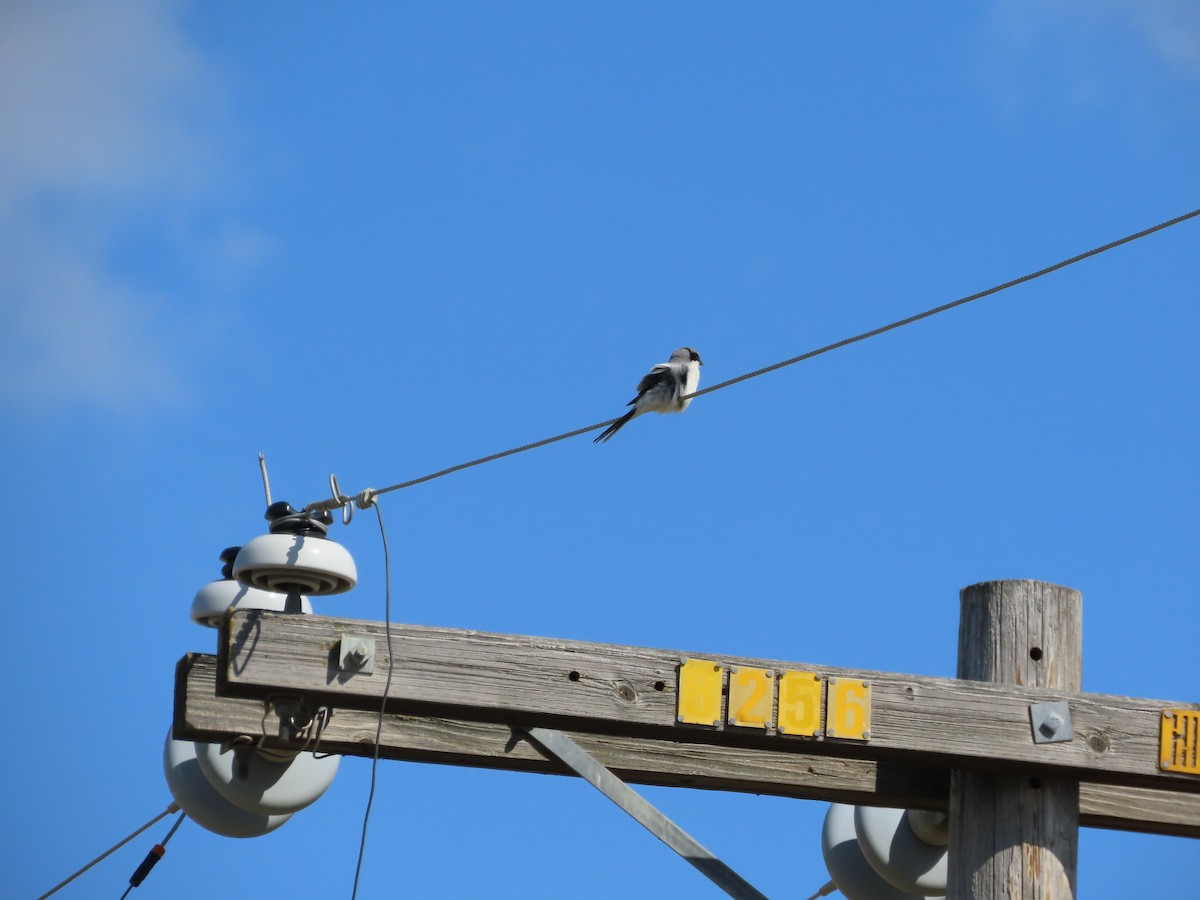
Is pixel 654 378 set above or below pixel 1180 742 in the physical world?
above

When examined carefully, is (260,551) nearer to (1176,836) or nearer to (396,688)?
(396,688)

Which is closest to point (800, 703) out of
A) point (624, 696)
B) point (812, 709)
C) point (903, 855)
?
point (812, 709)

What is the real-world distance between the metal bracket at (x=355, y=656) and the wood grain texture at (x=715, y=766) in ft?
1.64

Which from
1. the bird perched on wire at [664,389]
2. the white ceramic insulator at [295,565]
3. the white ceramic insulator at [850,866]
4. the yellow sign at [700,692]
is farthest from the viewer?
the bird perched on wire at [664,389]

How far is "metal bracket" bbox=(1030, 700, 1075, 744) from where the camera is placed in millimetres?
4277

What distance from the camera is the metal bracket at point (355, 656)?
4082 mm

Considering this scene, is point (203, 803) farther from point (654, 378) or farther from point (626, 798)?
point (654, 378)

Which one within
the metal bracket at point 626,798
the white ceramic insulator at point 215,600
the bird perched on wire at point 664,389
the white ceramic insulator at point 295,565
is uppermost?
the bird perched on wire at point 664,389

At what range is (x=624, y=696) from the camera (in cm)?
421

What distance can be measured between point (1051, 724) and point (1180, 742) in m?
0.41

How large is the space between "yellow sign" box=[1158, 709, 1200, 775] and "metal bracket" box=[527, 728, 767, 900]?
1312 mm

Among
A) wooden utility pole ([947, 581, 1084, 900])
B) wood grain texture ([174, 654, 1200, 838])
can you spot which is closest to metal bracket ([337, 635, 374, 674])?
wood grain texture ([174, 654, 1200, 838])

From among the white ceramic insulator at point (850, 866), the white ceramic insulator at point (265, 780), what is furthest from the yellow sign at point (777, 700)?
the white ceramic insulator at point (265, 780)

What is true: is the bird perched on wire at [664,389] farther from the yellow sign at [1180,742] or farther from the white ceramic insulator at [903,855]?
the yellow sign at [1180,742]
